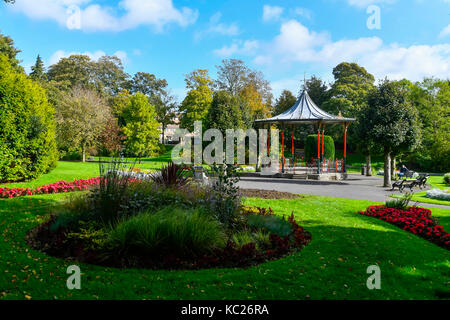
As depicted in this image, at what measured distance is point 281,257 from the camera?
445 centimetres

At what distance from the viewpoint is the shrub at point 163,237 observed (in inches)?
162

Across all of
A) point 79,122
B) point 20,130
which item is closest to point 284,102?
point 79,122

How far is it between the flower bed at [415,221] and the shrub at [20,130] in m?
11.6

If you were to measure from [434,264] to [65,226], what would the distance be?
5.79 meters

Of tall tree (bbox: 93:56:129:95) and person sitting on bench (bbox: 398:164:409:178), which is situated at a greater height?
tall tree (bbox: 93:56:129:95)

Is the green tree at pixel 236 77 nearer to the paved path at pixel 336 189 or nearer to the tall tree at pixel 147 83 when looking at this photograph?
the tall tree at pixel 147 83

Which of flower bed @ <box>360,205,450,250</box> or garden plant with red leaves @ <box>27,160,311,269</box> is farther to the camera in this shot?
flower bed @ <box>360,205,450,250</box>

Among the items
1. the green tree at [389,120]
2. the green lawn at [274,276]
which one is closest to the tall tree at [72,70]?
the green tree at [389,120]

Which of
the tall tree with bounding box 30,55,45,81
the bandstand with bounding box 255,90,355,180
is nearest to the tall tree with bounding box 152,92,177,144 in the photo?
the tall tree with bounding box 30,55,45,81

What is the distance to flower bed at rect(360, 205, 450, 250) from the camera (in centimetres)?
605

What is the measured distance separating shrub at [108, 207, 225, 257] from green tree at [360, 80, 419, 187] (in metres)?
13.6

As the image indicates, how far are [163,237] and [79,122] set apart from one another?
90.9 feet

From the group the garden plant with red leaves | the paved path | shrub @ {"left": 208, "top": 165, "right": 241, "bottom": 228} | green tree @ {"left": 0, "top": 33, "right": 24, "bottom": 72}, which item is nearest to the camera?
the garden plant with red leaves

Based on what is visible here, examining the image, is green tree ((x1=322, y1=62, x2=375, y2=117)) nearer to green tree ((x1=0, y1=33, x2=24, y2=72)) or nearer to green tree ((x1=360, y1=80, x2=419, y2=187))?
green tree ((x1=360, y1=80, x2=419, y2=187))
